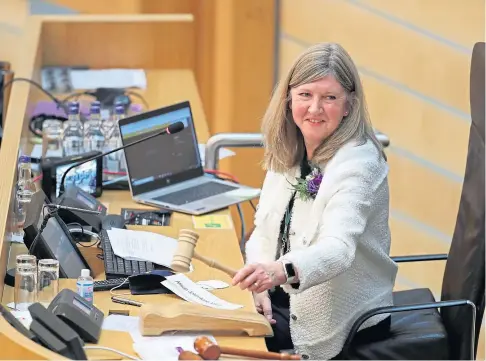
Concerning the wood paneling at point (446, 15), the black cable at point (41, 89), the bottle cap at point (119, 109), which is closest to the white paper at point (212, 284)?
the bottle cap at point (119, 109)

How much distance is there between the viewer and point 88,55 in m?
5.46

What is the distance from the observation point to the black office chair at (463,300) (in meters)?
2.93

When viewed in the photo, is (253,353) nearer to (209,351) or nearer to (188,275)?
(209,351)

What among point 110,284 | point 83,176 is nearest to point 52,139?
point 83,176

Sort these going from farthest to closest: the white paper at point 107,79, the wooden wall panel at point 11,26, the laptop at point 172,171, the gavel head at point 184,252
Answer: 1. the wooden wall panel at point 11,26
2. the white paper at point 107,79
3. the laptop at point 172,171
4. the gavel head at point 184,252

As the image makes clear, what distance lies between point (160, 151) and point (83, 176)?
0.97ft

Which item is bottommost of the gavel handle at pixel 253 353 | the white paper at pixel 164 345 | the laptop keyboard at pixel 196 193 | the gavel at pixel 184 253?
the laptop keyboard at pixel 196 193

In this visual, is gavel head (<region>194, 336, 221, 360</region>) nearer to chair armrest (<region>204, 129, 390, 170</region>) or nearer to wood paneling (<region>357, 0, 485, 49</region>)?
chair armrest (<region>204, 129, 390, 170</region>)

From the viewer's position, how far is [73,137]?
13.3 ft

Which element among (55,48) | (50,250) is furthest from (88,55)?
(50,250)

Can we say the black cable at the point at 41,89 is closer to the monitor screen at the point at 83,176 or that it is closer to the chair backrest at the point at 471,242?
the monitor screen at the point at 83,176

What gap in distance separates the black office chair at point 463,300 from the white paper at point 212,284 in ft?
1.20

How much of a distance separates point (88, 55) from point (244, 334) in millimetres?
3174

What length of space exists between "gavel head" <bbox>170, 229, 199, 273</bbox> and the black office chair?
0.52 m
